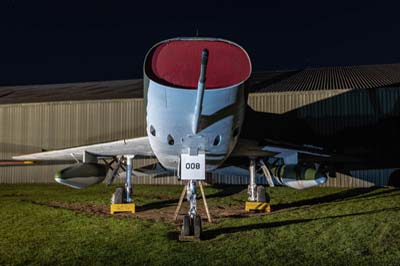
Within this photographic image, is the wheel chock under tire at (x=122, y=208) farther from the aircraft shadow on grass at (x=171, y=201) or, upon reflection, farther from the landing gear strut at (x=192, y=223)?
the landing gear strut at (x=192, y=223)

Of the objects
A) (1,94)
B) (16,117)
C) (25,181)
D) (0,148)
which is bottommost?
(25,181)

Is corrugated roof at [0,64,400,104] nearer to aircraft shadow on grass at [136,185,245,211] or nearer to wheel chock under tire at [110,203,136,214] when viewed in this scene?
aircraft shadow on grass at [136,185,245,211]

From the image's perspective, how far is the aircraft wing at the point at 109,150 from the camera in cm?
1110

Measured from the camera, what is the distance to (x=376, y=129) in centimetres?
1808

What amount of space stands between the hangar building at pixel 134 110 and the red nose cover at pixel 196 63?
46.3 ft

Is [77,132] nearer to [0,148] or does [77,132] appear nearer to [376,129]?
[0,148]

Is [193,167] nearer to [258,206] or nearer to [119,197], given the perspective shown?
[258,206]

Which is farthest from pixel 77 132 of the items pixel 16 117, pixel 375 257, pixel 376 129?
pixel 375 257

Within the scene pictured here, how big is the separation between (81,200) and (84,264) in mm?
8078

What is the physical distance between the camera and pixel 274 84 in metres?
21.5

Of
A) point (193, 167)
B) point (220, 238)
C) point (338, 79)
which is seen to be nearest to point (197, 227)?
point (220, 238)

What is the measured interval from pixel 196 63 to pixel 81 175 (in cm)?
681

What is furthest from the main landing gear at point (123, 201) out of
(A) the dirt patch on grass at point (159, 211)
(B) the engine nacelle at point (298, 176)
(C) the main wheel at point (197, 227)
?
(B) the engine nacelle at point (298, 176)

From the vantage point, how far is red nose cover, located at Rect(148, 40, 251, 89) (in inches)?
208
